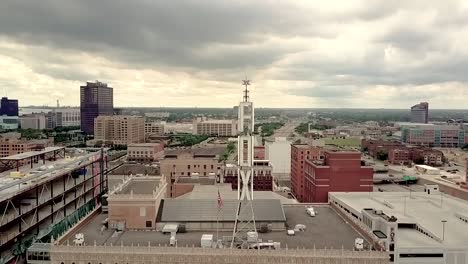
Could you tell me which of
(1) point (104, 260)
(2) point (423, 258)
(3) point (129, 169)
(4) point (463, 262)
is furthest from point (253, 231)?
(3) point (129, 169)

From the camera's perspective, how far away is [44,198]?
79.8m

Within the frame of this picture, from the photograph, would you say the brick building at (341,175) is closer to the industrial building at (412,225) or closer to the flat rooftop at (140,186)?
the industrial building at (412,225)

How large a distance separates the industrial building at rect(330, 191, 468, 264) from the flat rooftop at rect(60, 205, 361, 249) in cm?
297

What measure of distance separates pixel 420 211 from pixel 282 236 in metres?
42.9

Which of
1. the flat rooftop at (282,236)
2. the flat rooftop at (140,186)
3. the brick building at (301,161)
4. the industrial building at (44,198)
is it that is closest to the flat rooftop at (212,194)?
the flat rooftop at (140,186)

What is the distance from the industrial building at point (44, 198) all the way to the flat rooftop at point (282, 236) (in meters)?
11.7

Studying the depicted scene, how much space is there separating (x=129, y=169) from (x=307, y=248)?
471 ft

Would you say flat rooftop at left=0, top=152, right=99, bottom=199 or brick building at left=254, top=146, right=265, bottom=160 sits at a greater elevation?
flat rooftop at left=0, top=152, right=99, bottom=199

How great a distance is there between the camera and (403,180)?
18075 centimetres

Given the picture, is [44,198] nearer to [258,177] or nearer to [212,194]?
[212,194]

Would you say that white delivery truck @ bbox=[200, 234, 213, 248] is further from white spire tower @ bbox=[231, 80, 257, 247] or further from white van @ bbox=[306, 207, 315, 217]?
white van @ bbox=[306, 207, 315, 217]

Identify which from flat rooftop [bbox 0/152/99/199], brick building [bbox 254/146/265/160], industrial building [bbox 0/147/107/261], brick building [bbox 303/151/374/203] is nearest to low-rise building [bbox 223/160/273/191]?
brick building [bbox 303/151/374/203]

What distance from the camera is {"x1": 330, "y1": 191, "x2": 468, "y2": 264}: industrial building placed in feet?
223

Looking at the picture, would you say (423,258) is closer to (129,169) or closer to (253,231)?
(253,231)
